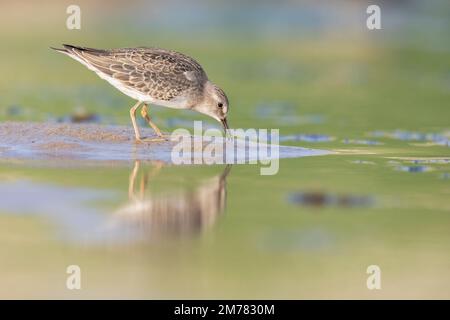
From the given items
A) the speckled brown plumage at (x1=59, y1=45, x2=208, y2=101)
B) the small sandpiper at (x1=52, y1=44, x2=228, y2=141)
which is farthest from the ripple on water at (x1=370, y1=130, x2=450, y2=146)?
the speckled brown plumage at (x1=59, y1=45, x2=208, y2=101)

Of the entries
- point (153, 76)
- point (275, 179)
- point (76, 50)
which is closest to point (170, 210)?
point (275, 179)

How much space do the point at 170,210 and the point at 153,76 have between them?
148 inches

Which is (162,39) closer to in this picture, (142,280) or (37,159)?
(37,159)

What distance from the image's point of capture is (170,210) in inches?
384

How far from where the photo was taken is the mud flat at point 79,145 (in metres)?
12.4

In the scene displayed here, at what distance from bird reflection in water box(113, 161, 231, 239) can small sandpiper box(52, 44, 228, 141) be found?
222cm

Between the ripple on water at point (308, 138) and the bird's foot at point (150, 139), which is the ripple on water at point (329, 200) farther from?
the ripple on water at point (308, 138)

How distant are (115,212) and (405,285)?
3.11 meters

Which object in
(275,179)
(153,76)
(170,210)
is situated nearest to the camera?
(170,210)

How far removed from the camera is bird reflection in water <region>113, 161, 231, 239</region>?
356 inches

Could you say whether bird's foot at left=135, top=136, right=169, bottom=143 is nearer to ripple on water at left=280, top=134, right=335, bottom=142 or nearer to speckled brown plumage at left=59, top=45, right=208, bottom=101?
speckled brown plumage at left=59, top=45, right=208, bottom=101

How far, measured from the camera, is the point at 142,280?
24.5 ft

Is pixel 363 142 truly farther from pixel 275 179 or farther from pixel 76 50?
pixel 76 50

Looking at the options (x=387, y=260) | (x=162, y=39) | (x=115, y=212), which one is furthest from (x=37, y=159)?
(x=162, y=39)
